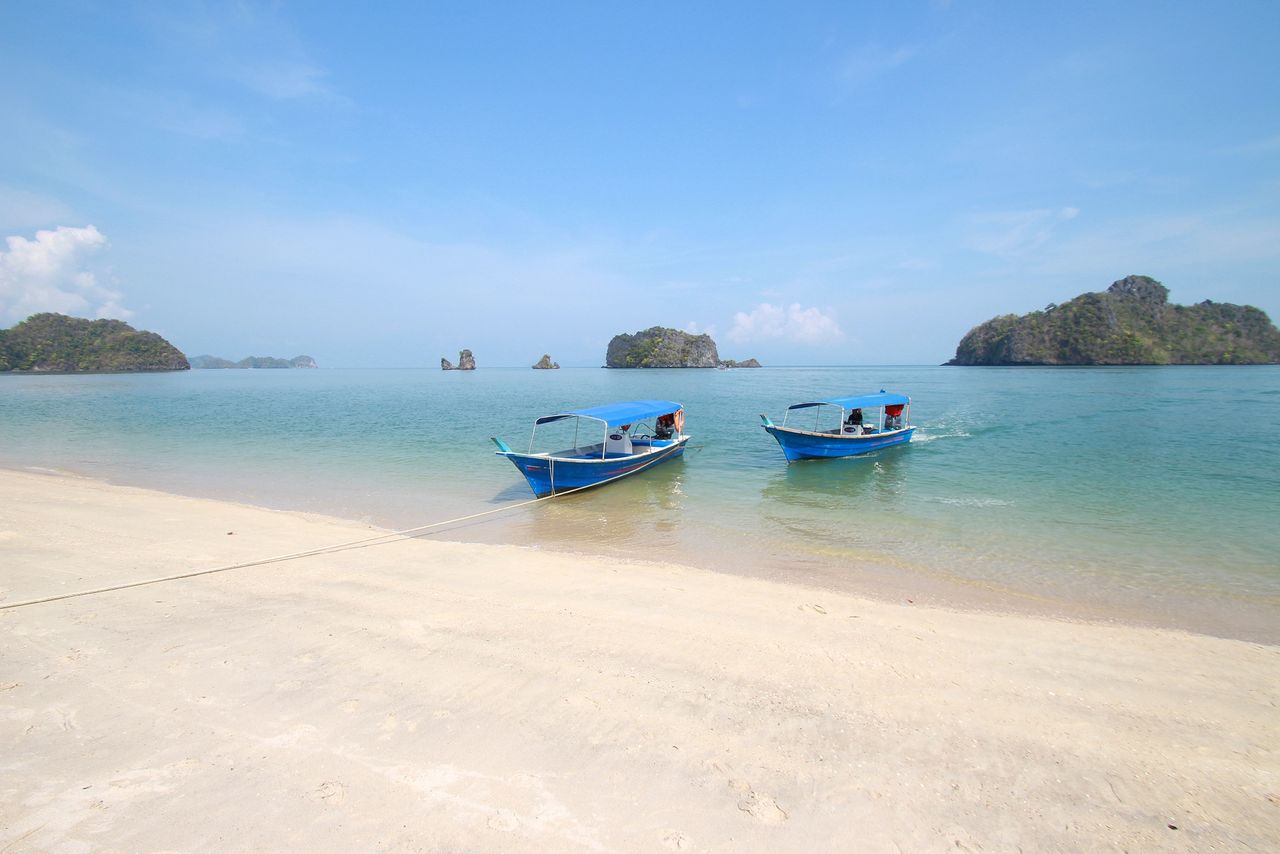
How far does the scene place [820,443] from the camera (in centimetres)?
2280

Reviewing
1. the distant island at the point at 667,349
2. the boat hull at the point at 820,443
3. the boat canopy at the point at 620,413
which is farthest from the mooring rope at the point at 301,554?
the distant island at the point at 667,349

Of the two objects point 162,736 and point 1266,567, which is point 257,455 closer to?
point 162,736

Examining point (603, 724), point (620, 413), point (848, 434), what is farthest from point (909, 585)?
point (848, 434)

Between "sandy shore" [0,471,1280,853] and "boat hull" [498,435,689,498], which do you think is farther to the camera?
"boat hull" [498,435,689,498]

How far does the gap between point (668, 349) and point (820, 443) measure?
146 metres

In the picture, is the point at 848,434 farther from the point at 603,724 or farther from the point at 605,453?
the point at 603,724

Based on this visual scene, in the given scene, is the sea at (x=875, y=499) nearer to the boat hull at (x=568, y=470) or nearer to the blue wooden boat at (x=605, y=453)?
the boat hull at (x=568, y=470)

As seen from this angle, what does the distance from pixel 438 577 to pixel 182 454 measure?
22.4 meters

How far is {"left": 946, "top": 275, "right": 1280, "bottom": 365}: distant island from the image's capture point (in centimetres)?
11100

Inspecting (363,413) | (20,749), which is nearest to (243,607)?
(20,749)

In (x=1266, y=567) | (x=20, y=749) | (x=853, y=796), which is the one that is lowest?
(x=1266, y=567)

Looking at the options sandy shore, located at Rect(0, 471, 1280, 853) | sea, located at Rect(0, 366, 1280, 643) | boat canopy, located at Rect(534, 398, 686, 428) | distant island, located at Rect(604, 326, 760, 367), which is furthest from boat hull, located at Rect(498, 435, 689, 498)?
distant island, located at Rect(604, 326, 760, 367)

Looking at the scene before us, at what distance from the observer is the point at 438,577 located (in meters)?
8.85

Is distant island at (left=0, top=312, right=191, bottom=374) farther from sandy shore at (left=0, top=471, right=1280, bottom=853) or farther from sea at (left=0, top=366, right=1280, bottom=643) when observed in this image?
sandy shore at (left=0, top=471, right=1280, bottom=853)
